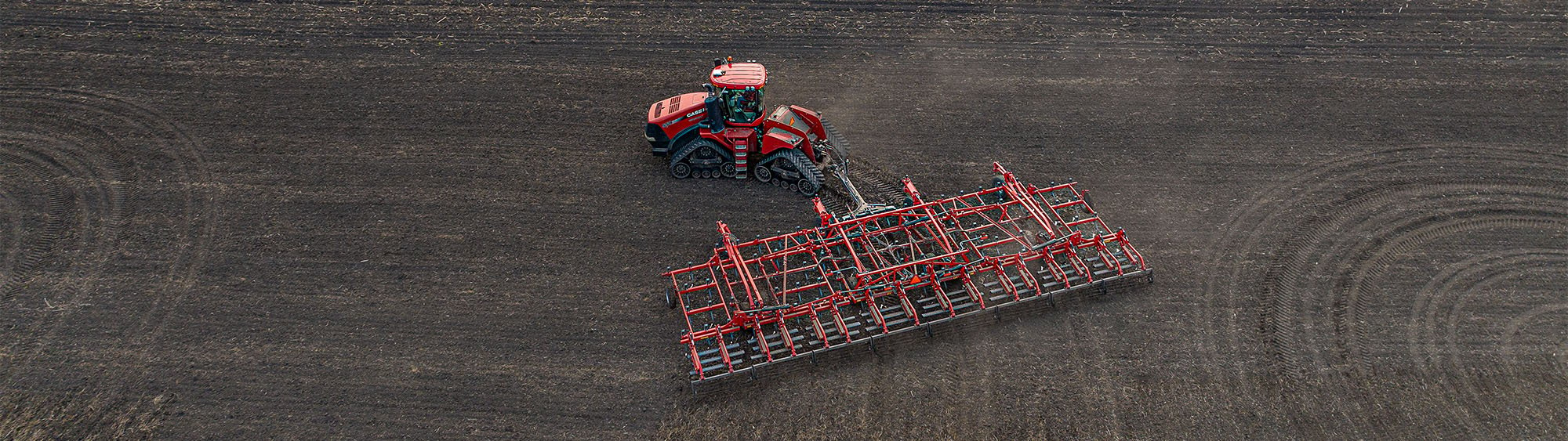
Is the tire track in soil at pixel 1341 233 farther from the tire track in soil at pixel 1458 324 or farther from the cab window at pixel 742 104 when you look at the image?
the cab window at pixel 742 104

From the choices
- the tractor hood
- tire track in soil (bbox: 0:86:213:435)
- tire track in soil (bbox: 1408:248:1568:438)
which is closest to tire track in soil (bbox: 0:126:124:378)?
tire track in soil (bbox: 0:86:213:435)

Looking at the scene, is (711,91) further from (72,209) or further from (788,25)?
(72,209)

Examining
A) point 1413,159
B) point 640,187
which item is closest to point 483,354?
point 640,187

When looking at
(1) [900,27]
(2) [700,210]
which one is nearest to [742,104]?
(2) [700,210]

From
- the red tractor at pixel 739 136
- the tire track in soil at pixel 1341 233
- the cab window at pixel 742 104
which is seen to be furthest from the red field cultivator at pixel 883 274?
the cab window at pixel 742 104

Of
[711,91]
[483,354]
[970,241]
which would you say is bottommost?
[483,354]

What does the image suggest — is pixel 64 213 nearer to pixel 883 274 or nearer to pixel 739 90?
pixel 739 90
